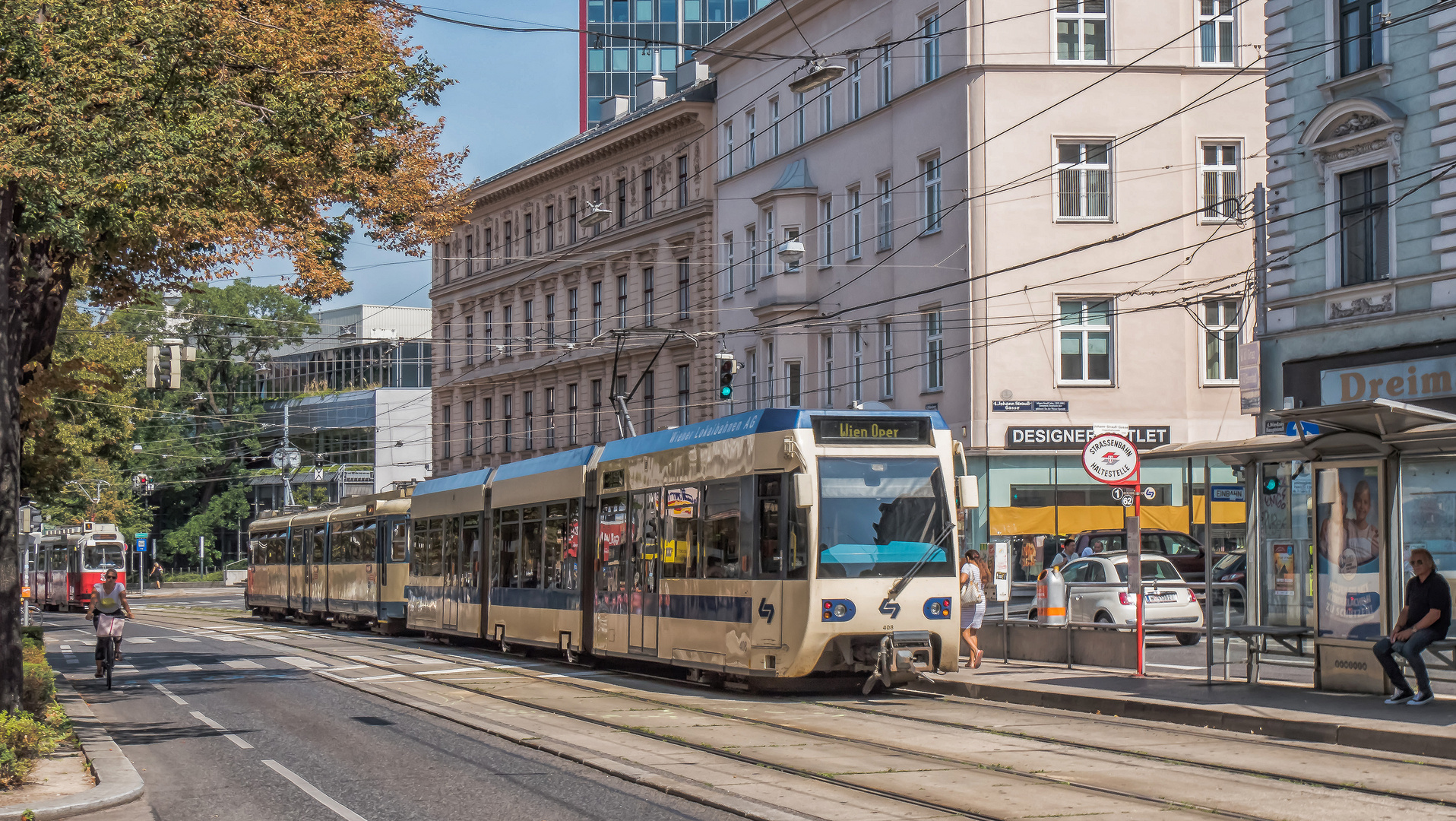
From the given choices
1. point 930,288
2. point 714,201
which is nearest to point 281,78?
point 930,288

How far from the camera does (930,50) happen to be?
40531 mm

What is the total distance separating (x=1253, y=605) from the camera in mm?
17938

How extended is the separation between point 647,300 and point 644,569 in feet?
117

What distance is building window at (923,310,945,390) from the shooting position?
1561 inches

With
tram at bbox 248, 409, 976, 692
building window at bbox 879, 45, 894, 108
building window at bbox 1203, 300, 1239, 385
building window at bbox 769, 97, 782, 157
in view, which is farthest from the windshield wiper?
building window at bbox 769, 97, 782, 157

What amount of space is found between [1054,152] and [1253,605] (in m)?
22.3

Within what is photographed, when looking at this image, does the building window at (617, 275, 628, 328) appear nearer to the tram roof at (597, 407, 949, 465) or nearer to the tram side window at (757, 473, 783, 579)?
the tram roof at (597, 407, 949, 465)

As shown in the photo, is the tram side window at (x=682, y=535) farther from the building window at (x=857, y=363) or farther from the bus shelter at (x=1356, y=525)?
the building window at (x=857, y=363)

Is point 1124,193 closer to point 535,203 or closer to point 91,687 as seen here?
point 91,687

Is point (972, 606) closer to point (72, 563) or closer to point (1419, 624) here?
point (1419, 624)

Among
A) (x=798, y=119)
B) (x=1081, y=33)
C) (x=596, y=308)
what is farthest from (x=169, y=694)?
(x=596, y=308)

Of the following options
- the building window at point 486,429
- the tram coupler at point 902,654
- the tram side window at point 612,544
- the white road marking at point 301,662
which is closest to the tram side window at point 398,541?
the white road marking at point 301,662

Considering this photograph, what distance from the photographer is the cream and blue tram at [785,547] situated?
17094 millimetres

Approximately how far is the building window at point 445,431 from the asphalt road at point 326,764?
1995 inches
